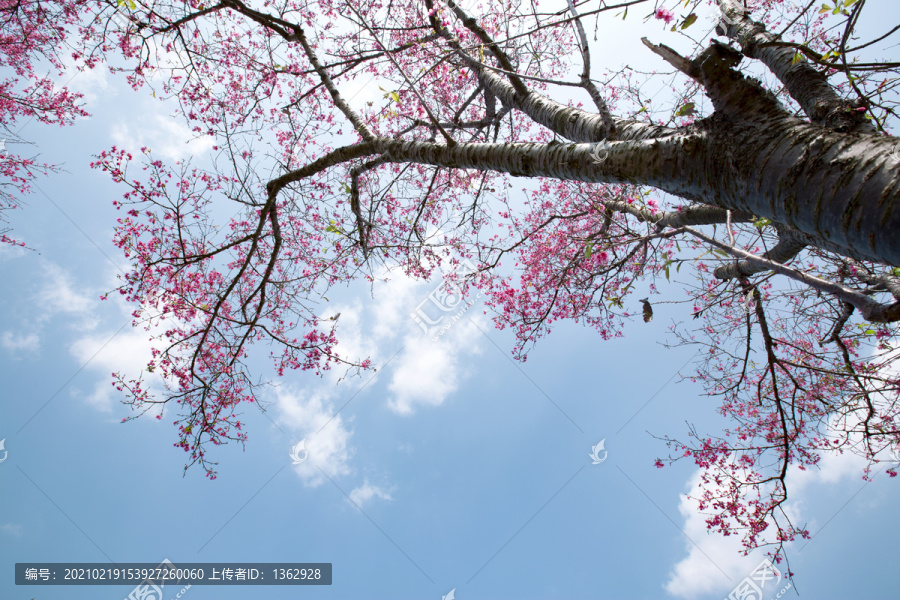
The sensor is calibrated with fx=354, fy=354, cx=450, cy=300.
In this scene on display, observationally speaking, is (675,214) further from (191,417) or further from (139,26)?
(139,26)

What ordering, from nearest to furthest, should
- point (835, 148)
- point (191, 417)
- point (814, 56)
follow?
1. point (835, 148)
2. point (814, 56)
3. point (191, 417)

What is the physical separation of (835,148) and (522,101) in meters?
3.20

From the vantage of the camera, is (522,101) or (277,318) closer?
(522,101)

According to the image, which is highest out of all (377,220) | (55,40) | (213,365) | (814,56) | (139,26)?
(55,40)

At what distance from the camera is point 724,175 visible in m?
1.48

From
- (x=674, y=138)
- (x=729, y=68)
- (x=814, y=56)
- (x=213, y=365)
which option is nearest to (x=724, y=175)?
(x=674, y=138)

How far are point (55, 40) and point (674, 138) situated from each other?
7996 millimetres

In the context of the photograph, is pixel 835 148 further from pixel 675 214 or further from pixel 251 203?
pixel 251 203

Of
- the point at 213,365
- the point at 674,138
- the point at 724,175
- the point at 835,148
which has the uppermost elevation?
the point at 213,365

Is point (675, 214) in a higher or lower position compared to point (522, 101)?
lower

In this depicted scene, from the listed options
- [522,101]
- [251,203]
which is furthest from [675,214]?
[251,203]

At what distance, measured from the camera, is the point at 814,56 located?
93.3 inches

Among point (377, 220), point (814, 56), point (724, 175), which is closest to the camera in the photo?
point (724, 175)

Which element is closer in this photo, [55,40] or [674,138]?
[674,138]
